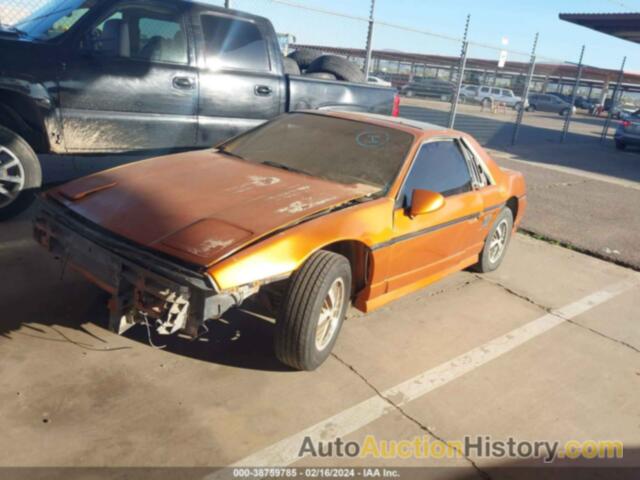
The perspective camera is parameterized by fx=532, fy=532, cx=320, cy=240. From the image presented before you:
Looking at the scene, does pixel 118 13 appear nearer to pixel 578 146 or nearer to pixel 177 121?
pixel 177 121

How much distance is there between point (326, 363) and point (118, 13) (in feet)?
12.5

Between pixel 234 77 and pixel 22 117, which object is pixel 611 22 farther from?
pixel 22 117

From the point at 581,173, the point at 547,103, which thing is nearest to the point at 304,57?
the point at 581,173

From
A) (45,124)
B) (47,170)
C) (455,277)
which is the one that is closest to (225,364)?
(455,277)

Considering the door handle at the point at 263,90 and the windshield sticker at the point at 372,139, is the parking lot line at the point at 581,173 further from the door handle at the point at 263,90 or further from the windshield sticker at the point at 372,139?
the windshield sticker at the point at 372,139

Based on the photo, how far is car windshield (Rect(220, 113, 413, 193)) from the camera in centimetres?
355

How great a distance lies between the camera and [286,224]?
2.77 meters

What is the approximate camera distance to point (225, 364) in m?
3.03

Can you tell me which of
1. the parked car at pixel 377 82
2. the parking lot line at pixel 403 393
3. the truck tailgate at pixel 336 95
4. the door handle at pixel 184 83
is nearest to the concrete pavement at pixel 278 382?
the parking lot line at pixel 403 393

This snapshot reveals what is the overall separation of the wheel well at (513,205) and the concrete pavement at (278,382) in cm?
118

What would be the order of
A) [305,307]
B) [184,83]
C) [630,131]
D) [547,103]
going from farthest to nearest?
[547,103] < [630,131] < [184,83] < [305,307]

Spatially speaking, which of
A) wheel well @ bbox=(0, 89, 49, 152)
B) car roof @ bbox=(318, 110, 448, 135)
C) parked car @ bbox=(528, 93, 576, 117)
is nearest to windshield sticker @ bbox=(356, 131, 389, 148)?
car roof @ bbox=(318, 110, 448, 135)

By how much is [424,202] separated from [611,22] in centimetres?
2200

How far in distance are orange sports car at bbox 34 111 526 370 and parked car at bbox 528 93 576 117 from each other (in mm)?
41890
